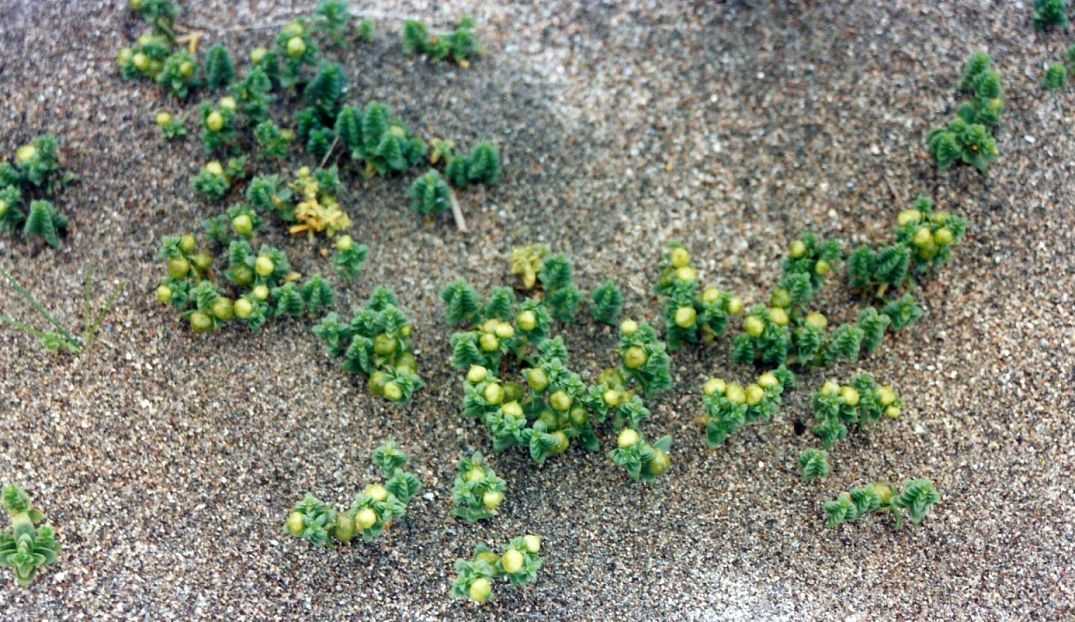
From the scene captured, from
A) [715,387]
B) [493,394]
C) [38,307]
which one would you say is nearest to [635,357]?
[715,387]

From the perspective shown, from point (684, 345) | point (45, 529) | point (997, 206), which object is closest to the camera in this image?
point (45, 529)

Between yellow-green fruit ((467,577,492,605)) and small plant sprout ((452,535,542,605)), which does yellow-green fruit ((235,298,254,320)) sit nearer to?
small plant sprout ((452,535,542,605))

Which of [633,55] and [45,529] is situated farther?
[633,55]

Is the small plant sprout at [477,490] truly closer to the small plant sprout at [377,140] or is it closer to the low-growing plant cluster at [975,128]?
the small plant sprout at [377,140]

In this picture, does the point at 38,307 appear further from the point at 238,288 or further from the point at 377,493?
the point at 377,493

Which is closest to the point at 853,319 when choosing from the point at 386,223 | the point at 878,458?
the point at 878,458

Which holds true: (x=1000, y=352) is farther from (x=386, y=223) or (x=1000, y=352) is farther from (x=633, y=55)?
(x=386, y=223)
